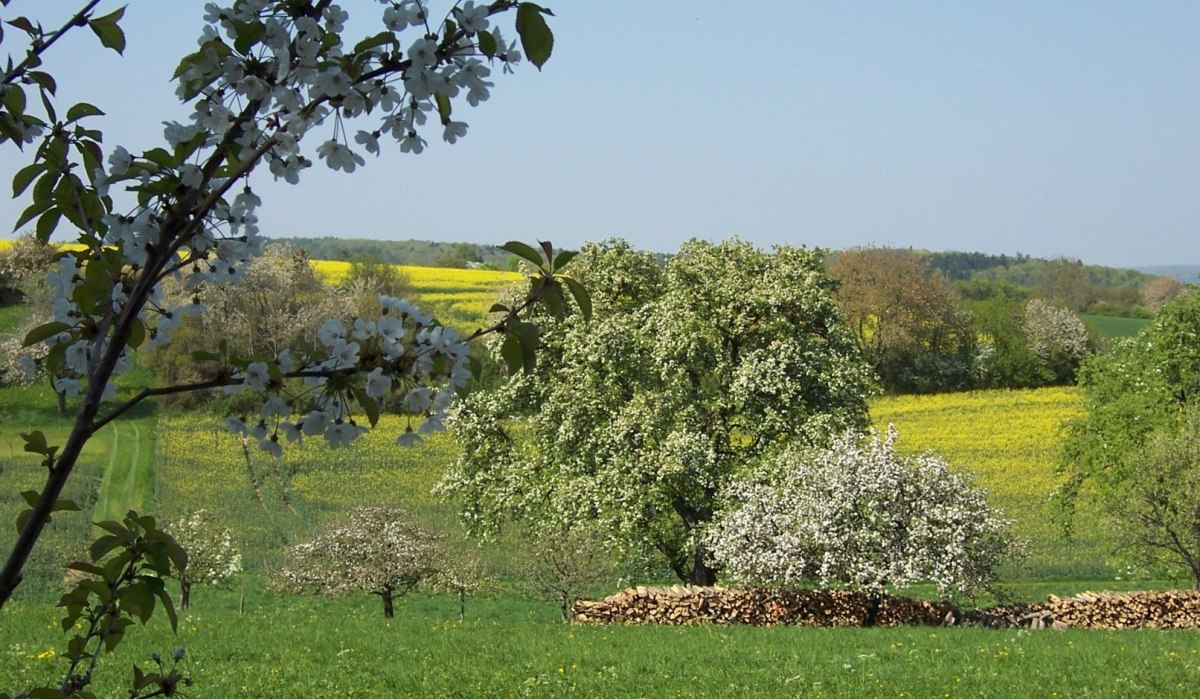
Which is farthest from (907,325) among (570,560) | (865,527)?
(865,527)

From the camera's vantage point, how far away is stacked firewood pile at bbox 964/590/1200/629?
69.5 feet

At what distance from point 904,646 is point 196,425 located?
129 ft

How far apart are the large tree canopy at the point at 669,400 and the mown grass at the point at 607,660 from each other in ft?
15.5

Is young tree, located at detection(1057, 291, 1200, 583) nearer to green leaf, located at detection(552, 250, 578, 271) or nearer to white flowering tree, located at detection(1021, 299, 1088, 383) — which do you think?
green leaf, located at detection(552, 250, 578, 271)

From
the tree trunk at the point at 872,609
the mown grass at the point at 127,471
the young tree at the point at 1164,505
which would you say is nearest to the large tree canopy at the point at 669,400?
the tree trunk at the point at 872,609

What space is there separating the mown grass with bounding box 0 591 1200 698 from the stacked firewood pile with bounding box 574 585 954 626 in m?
3.19

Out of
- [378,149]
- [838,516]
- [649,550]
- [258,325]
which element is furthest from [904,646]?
[258,325]

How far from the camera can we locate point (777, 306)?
73.1 feet

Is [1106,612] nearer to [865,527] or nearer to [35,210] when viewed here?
[865,527]

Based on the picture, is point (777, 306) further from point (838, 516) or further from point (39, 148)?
point (39, 148)

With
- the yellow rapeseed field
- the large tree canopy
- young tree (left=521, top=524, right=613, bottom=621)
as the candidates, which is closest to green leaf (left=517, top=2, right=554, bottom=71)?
the large tree canopy

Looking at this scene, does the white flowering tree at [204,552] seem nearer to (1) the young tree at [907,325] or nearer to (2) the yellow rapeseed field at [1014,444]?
(2) the yellow rapeseed field at [1014,444]

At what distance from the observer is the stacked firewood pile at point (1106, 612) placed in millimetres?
21188

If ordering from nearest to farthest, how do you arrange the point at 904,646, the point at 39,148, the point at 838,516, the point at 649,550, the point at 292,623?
1. the point at 39,148
2. the point at 904,646
3. the point at 292,623
4. the point at 838,516
5. the point at 649,550
